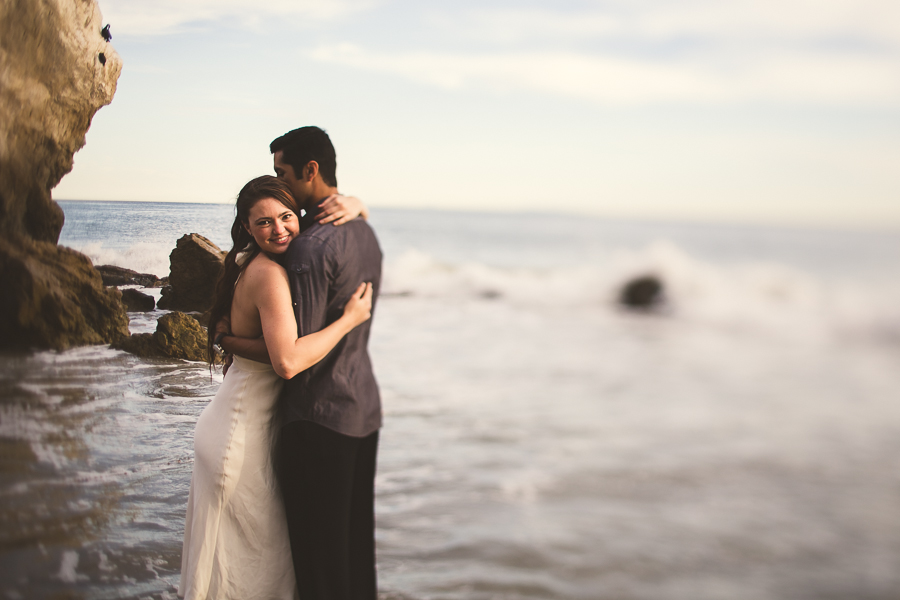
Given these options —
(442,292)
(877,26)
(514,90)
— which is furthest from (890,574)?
(442,292)

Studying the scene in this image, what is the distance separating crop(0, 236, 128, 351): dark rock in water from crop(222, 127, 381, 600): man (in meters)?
2.72

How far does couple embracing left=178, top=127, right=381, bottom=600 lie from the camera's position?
5.87 feet

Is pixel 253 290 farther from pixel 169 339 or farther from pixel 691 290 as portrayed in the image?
pixel 691 290

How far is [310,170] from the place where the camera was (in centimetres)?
191

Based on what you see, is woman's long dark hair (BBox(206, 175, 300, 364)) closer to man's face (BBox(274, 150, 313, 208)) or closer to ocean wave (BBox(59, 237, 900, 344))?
man's face (BBox(274, 150, 313, 208))

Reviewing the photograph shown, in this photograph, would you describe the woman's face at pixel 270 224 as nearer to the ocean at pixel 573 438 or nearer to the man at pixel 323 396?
the man at pixel 323 396

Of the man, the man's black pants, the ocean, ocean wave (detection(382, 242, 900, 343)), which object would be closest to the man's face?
the man

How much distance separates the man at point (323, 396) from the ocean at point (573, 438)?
2.46 feet

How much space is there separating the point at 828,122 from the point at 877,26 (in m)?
0.70

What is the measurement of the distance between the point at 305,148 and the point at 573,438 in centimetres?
657

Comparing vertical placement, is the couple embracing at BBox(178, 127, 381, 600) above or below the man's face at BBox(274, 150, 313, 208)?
below

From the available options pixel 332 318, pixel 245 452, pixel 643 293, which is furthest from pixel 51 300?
pixel 643 293

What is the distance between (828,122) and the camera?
16.2 feet

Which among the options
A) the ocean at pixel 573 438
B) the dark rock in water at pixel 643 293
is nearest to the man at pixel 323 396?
the ocean at pixel 573 438
